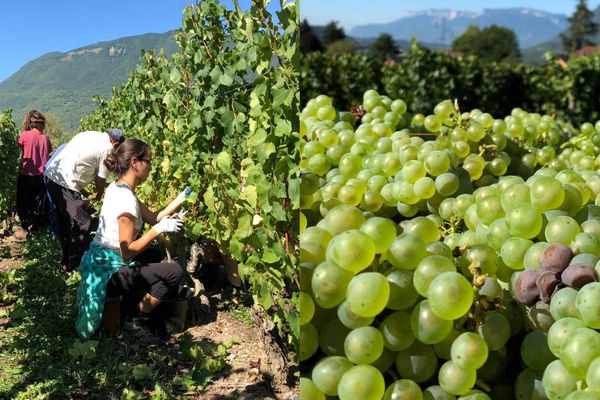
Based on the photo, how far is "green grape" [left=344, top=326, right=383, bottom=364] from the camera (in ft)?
2.18

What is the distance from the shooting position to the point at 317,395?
0.69m

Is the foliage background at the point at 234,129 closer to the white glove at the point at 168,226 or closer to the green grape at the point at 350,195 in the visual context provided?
the white glove at the point at 168,226

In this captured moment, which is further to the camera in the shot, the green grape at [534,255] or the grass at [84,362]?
the grass at [84,362]

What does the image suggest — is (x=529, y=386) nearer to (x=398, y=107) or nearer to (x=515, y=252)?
(x=515, y=252)

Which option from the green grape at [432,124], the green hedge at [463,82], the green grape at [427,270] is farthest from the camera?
the green hedge at [463,82]

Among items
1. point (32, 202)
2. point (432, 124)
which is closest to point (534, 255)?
point (432, 124)

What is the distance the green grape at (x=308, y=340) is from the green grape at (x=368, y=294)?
58 millimetres

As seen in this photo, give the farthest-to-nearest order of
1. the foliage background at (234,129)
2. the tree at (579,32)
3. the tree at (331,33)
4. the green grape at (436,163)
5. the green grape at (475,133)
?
1. the tree at (579,32)
2. the tree at (331,33)
3. the foliage background at (234,129)
4. the green grape at (475,133)
5. the green grape at (436,163)

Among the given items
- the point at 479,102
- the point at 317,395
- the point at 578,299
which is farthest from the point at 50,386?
the point at 479,102

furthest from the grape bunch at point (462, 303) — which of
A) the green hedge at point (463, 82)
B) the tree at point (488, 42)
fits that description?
the tree at point (488, 42)

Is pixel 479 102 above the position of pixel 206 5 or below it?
below

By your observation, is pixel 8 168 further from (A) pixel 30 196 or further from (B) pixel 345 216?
(B) pixel 345 216

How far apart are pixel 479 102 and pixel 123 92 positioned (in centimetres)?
880

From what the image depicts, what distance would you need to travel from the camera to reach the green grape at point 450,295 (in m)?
0.63
